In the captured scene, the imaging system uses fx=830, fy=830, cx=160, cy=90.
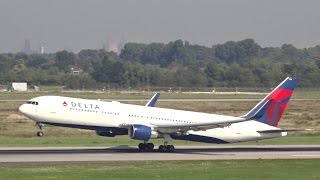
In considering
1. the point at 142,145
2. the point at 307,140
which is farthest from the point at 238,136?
the point at 307,140

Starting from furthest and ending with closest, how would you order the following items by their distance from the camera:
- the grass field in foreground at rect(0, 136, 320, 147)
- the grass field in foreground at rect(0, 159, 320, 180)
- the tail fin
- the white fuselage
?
the grass field in foreground at rect(0, 136, 320, 147), the tail fin, the white fuselage, the grass field in foreground at rect(0, 159, 320, 180)

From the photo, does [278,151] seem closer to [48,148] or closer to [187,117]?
[187,117]

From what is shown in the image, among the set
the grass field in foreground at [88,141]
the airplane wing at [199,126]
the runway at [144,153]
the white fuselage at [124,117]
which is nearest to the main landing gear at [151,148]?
the runway at [144,153]

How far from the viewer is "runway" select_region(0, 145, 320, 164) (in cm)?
4547

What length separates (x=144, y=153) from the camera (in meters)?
50.3

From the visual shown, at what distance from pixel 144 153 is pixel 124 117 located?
3286mm

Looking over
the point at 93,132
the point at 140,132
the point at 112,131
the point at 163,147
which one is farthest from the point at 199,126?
the point at 93,132

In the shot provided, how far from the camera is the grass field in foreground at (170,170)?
36.4 meters

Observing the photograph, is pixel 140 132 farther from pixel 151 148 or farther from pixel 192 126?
pixel 192 126

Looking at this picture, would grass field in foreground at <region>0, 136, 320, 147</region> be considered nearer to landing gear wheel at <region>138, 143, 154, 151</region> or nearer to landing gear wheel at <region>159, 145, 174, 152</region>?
landing gear wheel at <region>138, 143, 154, 151</region>

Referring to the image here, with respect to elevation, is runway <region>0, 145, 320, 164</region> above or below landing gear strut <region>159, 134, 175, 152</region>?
below

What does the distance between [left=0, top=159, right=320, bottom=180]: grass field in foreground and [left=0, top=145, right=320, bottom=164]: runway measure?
3.03 meters

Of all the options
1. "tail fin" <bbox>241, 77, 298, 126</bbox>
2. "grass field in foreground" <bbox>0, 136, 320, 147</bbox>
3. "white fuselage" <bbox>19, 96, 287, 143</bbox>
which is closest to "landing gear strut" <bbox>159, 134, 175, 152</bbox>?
"white fuselage" <bbox>19, 96, 287, 143</bbox>

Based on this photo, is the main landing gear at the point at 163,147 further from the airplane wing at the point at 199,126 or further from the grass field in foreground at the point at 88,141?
the grass field in foreground at the point at 88,141
